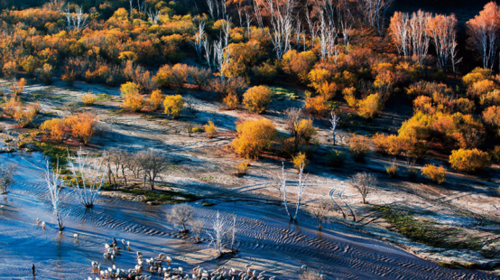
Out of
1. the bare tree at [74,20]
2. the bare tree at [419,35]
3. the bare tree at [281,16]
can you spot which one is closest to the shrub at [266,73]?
the bare tree at [281,16]

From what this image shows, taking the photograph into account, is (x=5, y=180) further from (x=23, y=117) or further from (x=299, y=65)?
(x=299, y=65)

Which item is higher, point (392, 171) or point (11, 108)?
point (11, 108)

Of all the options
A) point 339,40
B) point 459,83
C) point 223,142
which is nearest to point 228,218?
point 223,142

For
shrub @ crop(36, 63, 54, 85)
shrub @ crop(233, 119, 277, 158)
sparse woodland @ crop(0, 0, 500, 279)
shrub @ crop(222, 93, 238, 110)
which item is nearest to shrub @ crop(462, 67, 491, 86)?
sparse woodland @ crop(0, 0, 500, 279)

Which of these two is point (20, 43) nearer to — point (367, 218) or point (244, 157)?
point (244, 157)

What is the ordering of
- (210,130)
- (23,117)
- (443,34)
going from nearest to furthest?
(23,117) < (210,130) < (443,34)

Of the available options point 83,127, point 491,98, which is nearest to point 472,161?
point 491,98

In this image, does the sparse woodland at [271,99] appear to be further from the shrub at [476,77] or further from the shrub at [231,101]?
the shrub at [476,77]
